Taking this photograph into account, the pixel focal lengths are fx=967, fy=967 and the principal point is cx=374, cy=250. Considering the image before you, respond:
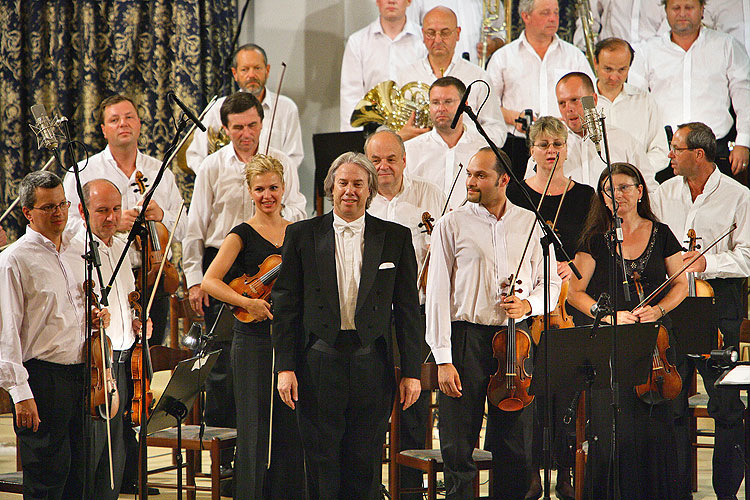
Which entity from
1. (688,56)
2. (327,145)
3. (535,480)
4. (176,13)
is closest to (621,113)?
(688,56)

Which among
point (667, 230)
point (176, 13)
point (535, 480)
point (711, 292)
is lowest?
point (535, 480)

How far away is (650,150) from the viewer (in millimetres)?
5340

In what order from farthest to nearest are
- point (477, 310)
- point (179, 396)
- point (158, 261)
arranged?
1. point (158, 261)
2. point (477, 310)
3. point (179, 396)

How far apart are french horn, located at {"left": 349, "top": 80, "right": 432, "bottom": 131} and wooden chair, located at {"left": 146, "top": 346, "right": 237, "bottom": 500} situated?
2.03 meters

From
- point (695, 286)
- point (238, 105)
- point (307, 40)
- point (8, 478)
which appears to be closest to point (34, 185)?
point (8, 478)

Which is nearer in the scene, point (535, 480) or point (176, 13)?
point (535, 480)

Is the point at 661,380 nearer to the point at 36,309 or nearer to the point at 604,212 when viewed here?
the point at 604,212

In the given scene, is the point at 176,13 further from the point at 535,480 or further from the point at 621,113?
the point at 535,480

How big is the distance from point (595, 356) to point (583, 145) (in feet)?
5.66

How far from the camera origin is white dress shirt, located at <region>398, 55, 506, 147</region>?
17.6 ft

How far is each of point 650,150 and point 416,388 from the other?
247cm

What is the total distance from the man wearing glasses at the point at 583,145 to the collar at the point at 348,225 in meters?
1.54

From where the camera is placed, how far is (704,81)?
20.0 feet

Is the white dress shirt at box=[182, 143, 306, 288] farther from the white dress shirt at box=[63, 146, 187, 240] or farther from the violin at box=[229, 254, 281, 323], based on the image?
the violin at box=[229, 254, 281, 323]
